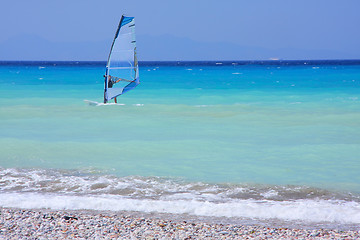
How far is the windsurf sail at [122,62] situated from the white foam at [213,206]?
47.1 ft

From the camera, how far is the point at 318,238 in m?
5.60

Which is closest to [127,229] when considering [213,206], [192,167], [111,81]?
[213,206]

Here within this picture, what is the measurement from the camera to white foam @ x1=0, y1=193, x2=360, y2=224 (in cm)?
664

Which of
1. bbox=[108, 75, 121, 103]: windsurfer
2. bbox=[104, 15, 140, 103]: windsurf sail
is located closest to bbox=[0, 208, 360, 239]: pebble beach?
bbox=[104, 15, 140, 103]: windsurf sail

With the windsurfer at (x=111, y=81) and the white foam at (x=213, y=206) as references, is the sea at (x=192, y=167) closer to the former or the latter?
the white foam at (x=213, y=206)

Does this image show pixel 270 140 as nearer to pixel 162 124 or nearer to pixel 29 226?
pixel 162 124

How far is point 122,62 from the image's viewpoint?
22.5 m

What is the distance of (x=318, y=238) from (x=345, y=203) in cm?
197

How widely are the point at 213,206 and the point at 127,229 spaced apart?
159 centimetres

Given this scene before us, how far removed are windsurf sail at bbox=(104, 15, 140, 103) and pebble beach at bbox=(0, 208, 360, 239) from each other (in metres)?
15.3

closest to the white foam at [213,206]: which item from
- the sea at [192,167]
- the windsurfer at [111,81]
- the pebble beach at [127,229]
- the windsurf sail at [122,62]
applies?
the sea at [192,167]

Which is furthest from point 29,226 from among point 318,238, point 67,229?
point 318,238

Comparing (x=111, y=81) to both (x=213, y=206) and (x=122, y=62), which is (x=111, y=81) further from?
(x=213, y=206)

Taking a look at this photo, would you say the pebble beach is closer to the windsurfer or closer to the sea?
the sea
